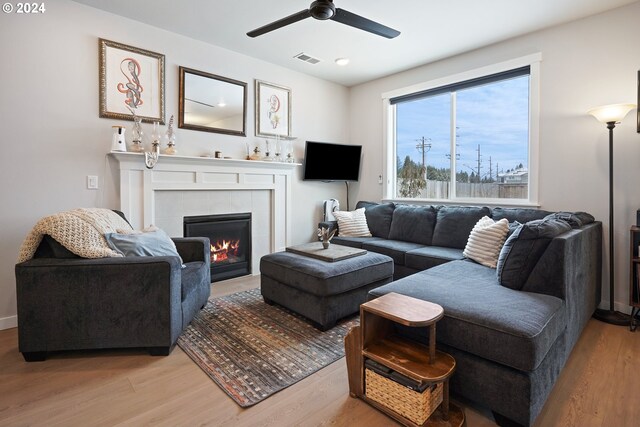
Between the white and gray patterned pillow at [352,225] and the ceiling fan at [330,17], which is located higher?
the ceiling fan at [330,17]

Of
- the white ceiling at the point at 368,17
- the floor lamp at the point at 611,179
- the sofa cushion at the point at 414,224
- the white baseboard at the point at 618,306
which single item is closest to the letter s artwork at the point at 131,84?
the white ceiling at the point at 368,17

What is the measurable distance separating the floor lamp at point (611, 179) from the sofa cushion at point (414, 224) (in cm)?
155

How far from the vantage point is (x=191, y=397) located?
1.74 m

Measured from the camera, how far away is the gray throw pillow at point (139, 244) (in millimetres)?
2270

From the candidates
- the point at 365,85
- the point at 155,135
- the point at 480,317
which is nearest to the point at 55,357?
the point at 155,135

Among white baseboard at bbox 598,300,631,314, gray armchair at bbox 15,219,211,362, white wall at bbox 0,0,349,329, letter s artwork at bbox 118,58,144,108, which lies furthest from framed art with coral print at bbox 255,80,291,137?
white baseboard at bbox 598,300,631,314

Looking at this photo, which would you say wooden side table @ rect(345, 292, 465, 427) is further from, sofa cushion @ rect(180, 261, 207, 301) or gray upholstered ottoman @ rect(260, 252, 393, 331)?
sofa cushion @ rect(180, 261, 207, 301)

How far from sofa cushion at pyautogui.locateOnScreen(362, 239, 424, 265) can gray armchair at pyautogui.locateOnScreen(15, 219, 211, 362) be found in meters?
2.20

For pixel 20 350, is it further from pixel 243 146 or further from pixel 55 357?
pixel 243 146

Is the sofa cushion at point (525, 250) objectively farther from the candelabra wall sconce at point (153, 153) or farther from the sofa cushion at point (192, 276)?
the candelabra wall sconce at point (153, 153)

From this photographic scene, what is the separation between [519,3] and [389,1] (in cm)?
111

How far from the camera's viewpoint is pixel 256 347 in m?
2.24

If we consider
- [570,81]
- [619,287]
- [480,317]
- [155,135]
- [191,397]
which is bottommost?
[191,397]

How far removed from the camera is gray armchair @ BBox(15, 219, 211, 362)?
2.01 meters
